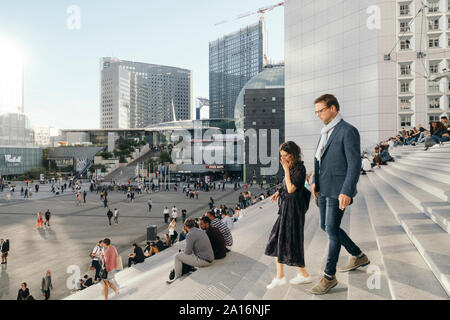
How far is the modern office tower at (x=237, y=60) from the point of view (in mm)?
177000

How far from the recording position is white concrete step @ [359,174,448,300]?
10.3ft

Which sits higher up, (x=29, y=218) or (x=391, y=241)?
(x=391, y=241)

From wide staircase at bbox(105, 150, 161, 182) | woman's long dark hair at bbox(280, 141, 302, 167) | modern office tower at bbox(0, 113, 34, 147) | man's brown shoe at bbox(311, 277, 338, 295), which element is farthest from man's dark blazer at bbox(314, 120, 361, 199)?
modern office tower at bbox(0, 113, 34, 147)

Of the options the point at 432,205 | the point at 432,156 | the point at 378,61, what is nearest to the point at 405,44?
the point at 378,61

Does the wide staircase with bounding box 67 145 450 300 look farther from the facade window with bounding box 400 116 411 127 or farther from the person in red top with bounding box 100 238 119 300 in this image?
the facade window with bounding box 400 116 411 127

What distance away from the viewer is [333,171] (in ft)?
11.5

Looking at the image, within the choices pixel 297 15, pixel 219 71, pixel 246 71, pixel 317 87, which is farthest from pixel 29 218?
pixel 219 71

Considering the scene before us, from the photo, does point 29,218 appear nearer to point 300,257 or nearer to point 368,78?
point 300,257

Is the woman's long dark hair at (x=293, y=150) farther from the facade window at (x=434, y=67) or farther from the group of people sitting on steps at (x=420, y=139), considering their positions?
the facade window at (x=434, y=67)

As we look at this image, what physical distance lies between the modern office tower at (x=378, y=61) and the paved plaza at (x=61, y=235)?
1719 centimetres

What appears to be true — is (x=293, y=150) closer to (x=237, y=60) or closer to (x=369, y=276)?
(x=369, y=276)

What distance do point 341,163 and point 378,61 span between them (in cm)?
3206
